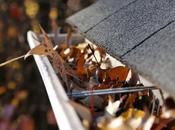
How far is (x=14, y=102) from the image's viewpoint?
3.70 metres

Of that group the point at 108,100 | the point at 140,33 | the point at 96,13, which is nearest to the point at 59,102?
the point at 108,100

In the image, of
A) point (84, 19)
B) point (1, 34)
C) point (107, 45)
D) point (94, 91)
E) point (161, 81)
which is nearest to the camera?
point (161, 81)

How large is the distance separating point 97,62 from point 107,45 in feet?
0.86

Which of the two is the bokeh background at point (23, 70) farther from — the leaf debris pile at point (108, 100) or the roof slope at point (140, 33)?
the leaf debris pile at point (108, 100)

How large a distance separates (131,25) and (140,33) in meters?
0.11

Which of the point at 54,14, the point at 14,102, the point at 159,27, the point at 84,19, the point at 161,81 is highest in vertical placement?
the point at 54,14

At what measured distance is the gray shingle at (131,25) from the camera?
140 cm

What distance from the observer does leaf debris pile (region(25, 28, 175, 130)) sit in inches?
46.9

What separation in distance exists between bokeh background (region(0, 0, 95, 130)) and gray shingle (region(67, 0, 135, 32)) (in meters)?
1.53

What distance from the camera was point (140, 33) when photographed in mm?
1411

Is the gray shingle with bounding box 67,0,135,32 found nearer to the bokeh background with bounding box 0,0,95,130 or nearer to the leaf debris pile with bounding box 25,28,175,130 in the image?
the leaf debris pile with bounding box 25,28,175,130

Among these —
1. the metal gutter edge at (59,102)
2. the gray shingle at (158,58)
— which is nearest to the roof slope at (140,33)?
the gray shingle at (158,58)

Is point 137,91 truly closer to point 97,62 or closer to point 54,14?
point 97,62

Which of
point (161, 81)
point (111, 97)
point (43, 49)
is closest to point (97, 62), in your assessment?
point (43, 49)
